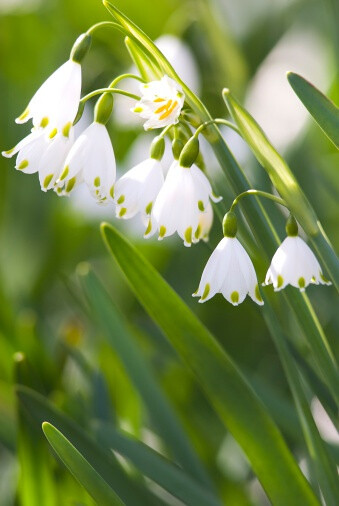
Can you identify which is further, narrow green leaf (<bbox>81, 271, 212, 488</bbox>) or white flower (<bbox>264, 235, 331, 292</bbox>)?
narrow green leaf (<bbox>81, 271, 212, 488</bbox>)

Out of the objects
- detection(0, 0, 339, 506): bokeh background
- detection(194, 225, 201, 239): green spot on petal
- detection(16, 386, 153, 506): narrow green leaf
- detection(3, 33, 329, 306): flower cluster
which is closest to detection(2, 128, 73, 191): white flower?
detection(3, 33, 329, 306): flower cluster

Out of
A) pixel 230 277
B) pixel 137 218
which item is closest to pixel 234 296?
pixel 230 277

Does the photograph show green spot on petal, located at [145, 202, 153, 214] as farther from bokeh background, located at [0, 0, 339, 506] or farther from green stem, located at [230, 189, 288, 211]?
bokeh background, located at [0, 0, 339, 506]

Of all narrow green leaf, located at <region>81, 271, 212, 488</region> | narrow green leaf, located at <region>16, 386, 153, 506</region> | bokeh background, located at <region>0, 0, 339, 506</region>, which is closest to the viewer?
narrow green leaf, located at <region>16, 386, 153, 506</region>

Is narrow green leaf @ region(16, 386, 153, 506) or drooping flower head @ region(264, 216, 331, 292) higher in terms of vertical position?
drooping flower head @ region(264, 216, 331, 292)

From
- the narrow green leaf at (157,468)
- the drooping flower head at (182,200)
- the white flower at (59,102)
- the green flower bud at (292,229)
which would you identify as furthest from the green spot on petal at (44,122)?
the narrow green leaf at (157,468)
